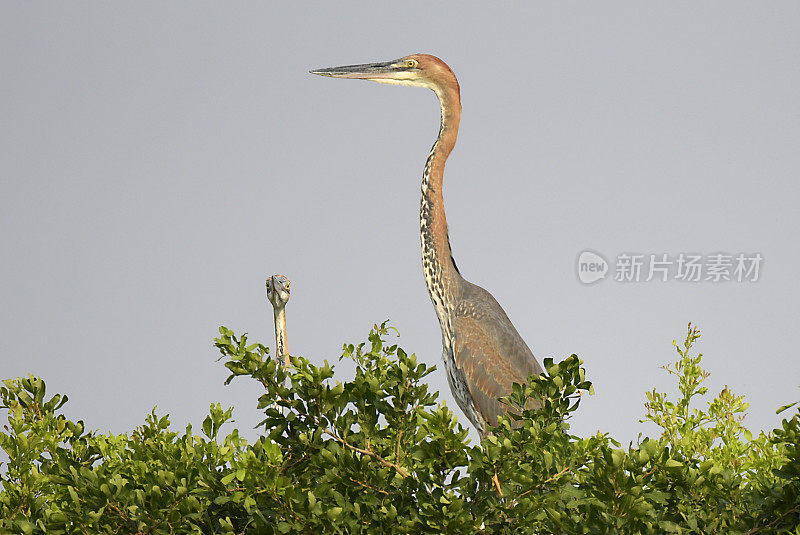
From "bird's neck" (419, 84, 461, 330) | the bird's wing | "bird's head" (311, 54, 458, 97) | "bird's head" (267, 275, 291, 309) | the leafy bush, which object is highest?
"bird's head" (311, 54, 458, 97)

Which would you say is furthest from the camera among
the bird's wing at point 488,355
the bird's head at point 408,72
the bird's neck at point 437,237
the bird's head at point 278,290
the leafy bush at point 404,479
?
the bird's head at point 408,72

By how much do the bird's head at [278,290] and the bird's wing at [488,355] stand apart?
5.11ft

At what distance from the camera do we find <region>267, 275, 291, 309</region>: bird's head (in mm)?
6914

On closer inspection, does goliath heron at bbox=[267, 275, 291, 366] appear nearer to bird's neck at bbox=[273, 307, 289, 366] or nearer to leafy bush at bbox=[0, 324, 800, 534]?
bird's neck at bbox=[273, 307, 289, 366]

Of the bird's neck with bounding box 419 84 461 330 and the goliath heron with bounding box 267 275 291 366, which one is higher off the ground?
the bird's neck with bounding box 419 84 461 330

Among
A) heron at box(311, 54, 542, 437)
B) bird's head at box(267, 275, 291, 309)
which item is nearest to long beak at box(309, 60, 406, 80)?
heron at box(311, 54, 542, 437)

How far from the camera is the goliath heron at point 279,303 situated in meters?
6.92

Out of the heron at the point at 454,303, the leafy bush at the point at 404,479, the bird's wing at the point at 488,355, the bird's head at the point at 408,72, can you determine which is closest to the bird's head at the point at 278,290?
the heron at the point at 454,303

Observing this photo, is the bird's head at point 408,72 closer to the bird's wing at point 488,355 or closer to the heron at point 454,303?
the heron at point 454,303

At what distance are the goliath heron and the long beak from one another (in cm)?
223

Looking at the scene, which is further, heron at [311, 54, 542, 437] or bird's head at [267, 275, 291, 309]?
bird's head at [267, 275, 291, 309]

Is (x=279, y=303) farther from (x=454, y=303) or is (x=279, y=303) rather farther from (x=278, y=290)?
(x=454, y=303)

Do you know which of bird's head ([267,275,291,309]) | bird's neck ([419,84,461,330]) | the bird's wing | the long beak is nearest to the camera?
the bird's wing

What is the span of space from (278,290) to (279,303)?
0.14 metres
